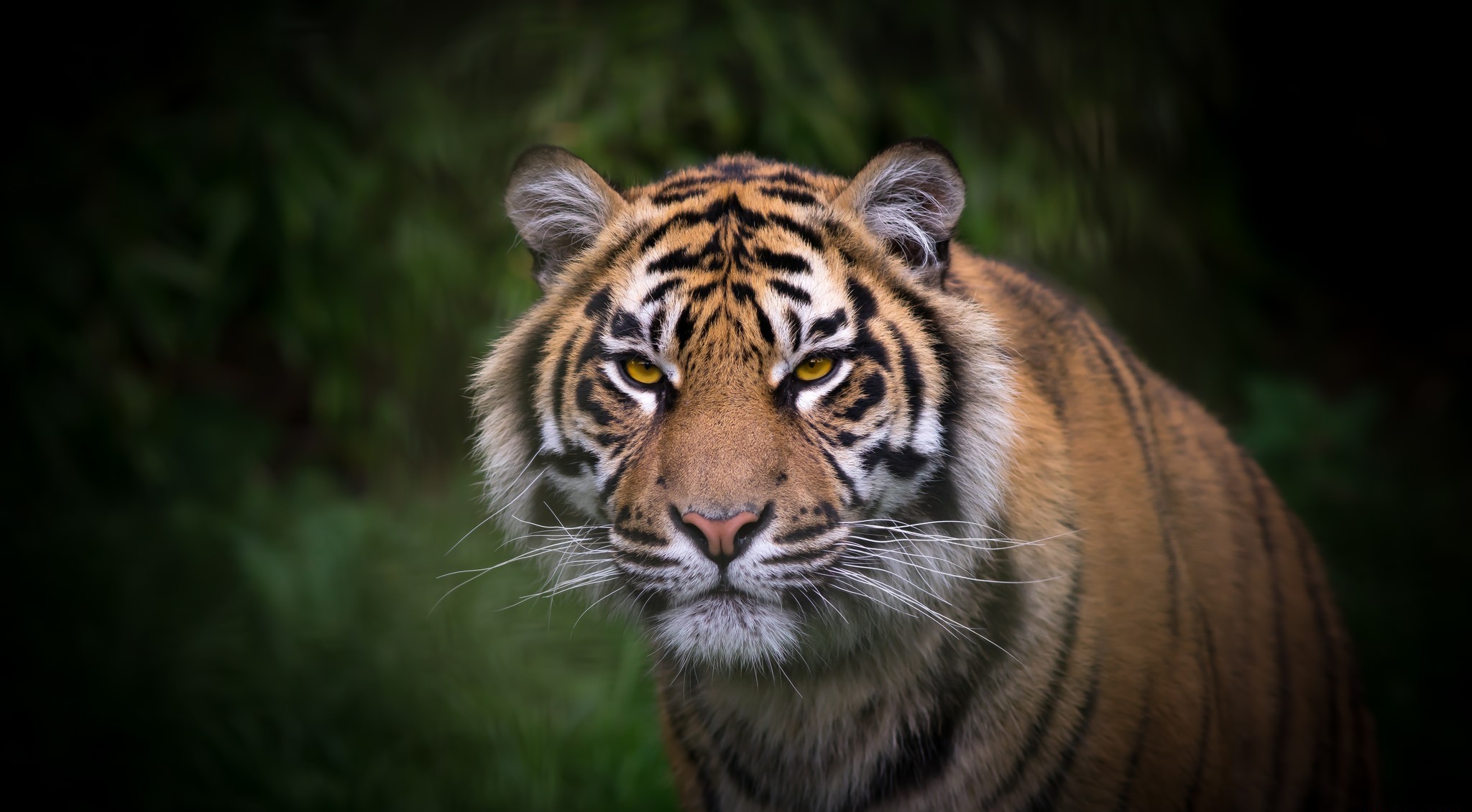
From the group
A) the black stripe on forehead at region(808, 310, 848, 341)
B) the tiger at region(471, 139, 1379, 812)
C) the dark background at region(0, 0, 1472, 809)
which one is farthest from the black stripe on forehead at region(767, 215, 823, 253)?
the dark background at region(0, 0, 1472, 809)

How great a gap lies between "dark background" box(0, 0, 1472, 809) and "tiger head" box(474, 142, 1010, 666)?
116 centimetres

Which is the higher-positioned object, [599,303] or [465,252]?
[465,252]

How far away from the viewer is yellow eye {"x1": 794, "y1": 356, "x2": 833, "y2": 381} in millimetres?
1445

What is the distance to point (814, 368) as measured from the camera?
4.75 feet

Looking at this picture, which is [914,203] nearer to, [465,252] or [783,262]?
[783,262]

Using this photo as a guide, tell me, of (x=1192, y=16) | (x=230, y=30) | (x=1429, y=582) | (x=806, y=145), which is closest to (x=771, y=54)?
(x=806, y=145)

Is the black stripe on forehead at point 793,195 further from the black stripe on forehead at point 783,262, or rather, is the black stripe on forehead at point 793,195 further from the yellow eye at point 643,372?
the yellow eye at point 643,372

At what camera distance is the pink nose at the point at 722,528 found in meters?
1.30

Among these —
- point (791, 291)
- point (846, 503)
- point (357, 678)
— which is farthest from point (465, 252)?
point (846, 503)

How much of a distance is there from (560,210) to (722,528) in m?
0.65

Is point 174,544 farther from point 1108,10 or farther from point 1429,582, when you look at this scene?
point 1429,582

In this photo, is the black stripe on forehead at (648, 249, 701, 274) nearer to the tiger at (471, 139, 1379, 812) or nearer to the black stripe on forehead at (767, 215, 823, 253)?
the tiger at (471, 139, 1379, 812)

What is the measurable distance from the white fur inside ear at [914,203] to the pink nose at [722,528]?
19.2 inches

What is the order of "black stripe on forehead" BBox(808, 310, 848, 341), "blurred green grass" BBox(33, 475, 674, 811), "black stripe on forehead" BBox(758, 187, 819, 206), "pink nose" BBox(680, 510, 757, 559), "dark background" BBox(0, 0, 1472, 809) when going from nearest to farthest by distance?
"pink nose" BBox(680, 510, 757, 559)
"black stripe on forehead" BBox(808, 310, 848, 341)
"black stripe on forehead" BBox(758, 187, 819, 206)
"blurred green grass" BBox(33, 475, 674, 811)
"dark background" BBox(0, 0, 1472, 809)
